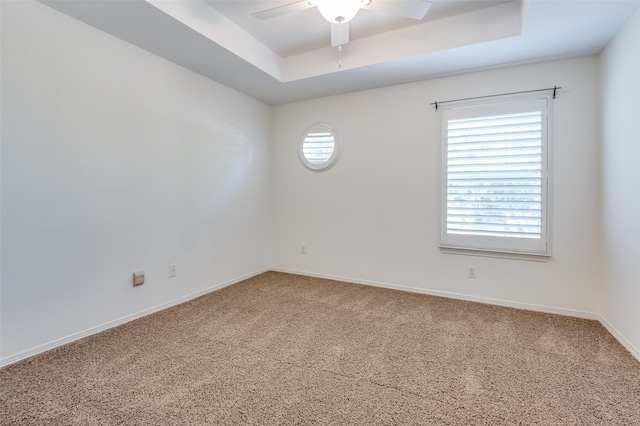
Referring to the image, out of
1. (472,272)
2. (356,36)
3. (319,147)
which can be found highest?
(356,36)

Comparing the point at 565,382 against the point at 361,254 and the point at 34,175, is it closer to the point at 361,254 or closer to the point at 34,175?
the point at 361,254

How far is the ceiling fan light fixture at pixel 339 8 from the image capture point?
5.68 ft

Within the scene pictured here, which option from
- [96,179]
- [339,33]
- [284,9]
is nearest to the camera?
[284,9]

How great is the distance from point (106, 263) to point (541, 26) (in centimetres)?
376

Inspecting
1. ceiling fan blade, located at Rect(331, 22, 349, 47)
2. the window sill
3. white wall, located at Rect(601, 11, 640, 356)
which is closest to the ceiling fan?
ceiling fan blade, located at Rect(331, 22, 349, 47)

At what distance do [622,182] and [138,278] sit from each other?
12.8 ft

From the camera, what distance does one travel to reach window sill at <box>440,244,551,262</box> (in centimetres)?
271

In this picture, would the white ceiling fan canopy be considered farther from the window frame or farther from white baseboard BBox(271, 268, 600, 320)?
white baseboard BBox(271, 268, 600, 320)

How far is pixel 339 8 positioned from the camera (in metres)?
1.75

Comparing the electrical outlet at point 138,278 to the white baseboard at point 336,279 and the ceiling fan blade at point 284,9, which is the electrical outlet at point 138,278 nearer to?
the white baseboard at point 336,279

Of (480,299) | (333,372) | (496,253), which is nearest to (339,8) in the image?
(333,372)

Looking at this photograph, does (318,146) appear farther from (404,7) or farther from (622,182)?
(622,182)

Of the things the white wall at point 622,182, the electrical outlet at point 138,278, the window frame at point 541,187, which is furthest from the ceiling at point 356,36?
the electrical outlet at point 138,278

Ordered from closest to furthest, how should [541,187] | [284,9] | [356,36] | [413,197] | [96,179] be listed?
[284,9] → [96,179] → [541,187] → [356,36] → [413,197]
